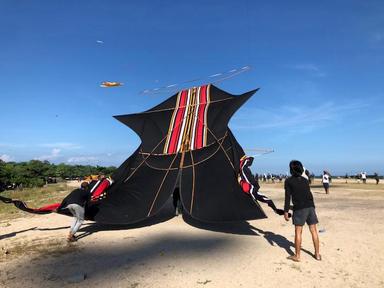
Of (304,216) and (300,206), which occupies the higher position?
(300,206)

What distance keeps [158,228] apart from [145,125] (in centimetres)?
500

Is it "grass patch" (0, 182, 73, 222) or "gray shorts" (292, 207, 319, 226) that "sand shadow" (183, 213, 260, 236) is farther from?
"grass patch" (0, 182, 73, 222)

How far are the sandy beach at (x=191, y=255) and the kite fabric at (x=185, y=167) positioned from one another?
653 millimetres

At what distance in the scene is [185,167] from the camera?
12406 millimetres

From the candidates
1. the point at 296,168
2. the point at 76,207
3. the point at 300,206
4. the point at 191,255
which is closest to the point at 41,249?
the point at 76,207

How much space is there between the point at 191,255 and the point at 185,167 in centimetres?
479

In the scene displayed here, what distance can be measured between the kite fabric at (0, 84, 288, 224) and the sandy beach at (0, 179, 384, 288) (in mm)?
653

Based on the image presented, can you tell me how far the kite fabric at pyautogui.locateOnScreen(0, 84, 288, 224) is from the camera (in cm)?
1046

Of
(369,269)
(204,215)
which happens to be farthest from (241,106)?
(369,269)

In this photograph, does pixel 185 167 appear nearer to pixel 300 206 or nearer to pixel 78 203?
pixel 78 203

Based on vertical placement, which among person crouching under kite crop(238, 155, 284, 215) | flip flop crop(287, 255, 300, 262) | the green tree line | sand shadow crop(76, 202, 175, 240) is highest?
the green tree line

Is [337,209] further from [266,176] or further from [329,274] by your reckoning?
[266,176]

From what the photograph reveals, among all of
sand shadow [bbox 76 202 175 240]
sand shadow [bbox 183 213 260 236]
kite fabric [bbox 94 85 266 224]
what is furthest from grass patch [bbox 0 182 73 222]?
sand shadow [bbox 183 213 260 236]

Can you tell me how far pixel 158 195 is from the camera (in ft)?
37.9
